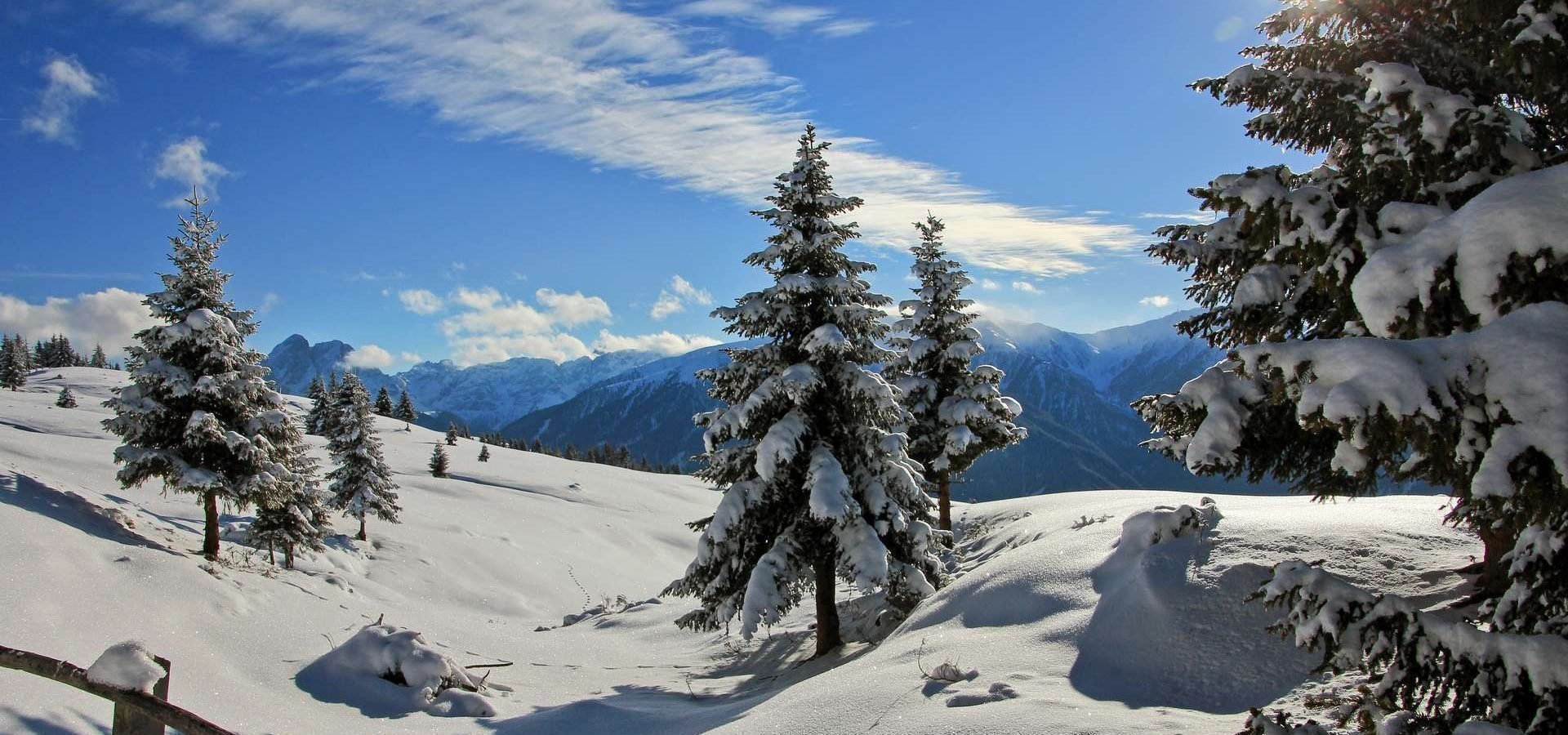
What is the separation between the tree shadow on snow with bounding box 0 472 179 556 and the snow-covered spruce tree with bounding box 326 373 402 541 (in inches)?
618

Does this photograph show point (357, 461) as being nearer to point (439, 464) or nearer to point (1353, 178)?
point (439, 464)

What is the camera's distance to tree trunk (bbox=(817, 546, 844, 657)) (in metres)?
14.8

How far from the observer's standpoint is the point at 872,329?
49.6ft

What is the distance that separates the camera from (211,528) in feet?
68.2

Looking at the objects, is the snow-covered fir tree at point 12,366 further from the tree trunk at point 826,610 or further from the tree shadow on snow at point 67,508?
Answer: the tree trunk at point 826,610

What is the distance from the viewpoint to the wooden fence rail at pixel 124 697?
3.45m

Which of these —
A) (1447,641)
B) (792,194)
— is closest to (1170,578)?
(1447,641)

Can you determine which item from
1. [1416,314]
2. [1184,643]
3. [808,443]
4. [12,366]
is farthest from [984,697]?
[12,366]

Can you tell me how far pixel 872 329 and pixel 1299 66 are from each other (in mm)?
9751

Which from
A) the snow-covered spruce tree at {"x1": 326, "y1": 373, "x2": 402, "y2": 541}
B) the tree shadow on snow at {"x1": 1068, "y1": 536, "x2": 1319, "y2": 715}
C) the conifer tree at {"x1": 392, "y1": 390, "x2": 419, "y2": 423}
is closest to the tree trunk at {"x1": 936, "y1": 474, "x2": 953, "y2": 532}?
the tree shadow on snow at {"x1": 1068, "y1": 536, "x2": 1319, "y2": 715}

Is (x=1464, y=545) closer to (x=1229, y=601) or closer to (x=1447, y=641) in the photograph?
(x=1229, y=601)

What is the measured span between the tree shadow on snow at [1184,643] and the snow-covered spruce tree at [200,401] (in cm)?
2142

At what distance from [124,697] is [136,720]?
0.19m

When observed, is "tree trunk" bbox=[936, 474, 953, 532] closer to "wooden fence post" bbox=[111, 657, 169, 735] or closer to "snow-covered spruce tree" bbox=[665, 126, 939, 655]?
"snow-covered spruce tree" bbox=[665, 126, 939, 655]
